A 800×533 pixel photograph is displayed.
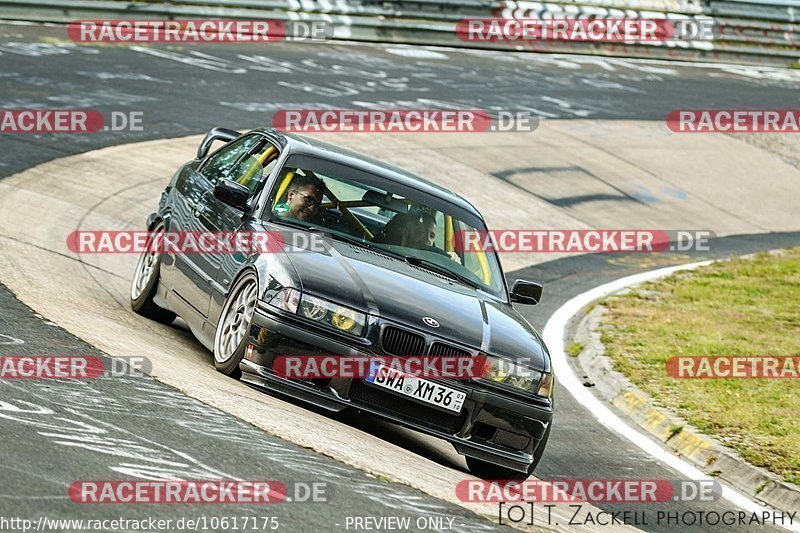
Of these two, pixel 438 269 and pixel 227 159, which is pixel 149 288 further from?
pixel 438 269

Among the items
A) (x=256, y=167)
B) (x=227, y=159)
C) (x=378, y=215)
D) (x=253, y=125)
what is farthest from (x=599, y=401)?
(x=253, y=125)

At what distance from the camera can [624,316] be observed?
43.6ft

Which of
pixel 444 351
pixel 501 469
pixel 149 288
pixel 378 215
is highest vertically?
pixel 378 215

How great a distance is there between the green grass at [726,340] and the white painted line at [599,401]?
317 millimetres

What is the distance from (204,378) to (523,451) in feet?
6.03

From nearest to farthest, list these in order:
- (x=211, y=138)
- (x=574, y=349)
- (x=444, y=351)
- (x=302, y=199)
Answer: (x=444, y=351), (x=302, y=199), (x=211, y=138), (x=574, y=349)

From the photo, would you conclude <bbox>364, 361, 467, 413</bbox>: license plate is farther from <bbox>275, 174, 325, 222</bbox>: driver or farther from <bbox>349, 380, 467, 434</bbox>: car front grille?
<bbox>275, 174, 325, 222</bbox>: driver

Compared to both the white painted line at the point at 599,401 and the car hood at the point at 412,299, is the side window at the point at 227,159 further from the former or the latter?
the white painted line at the point at 599,401

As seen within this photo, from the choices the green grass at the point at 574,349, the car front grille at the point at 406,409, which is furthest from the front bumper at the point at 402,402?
the green grass at the point at 574,349

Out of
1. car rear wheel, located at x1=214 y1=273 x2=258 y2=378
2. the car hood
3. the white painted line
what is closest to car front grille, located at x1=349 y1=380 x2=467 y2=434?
the car hood

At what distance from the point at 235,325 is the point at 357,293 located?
0.88 m

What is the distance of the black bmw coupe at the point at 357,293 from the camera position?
7.38 metres

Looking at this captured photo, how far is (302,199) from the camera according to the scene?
873 centimetres

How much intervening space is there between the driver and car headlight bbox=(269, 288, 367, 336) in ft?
4.17
